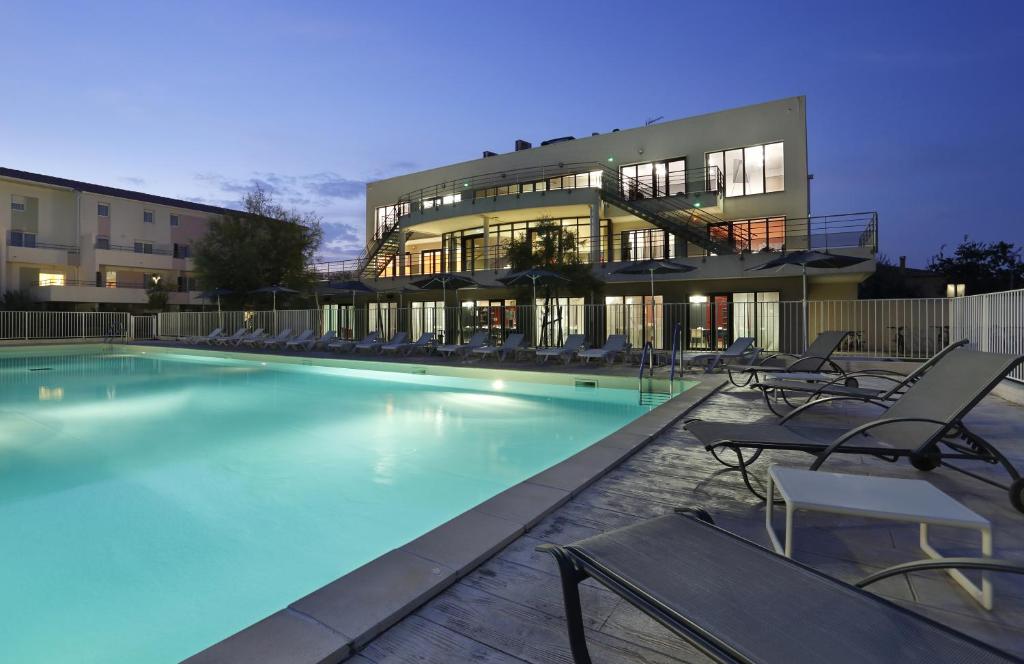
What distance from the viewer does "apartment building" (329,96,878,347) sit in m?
17.5

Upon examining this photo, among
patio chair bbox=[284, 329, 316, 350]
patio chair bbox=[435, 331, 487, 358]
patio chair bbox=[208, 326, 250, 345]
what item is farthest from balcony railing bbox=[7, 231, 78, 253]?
patio chair bbox=[435, 331, 487, 358]

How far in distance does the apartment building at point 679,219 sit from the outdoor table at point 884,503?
43.5 ft

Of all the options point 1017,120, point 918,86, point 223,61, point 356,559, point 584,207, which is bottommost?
point 356,559

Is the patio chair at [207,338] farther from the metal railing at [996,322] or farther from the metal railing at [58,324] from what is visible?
the metal railing at [996,322]

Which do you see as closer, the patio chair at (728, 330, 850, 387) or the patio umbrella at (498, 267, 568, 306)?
the patio chair at (728, 330, 850, 387)

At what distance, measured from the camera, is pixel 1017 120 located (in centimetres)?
7069

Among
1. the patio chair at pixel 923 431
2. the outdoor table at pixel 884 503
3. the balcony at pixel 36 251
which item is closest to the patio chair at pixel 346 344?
the patio chair at pixel 923 431

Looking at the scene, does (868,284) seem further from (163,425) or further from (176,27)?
(176,27)

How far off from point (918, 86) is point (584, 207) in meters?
78.9

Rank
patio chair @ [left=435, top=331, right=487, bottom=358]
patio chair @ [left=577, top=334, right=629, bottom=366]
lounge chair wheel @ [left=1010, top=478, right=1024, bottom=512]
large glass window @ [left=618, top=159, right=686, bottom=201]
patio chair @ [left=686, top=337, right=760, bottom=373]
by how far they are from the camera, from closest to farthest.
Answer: lounge chair wheel @ [left=1010, top=478, right=1024, bottom=512]
patio chair @ [left=686, top=337, right=760, bottom=373]
patio chair @ [left=577, top=334, right=629, bottom=366]
patio chair @ [left=435, top=331, right=487, bottom=358]
large glass window @ [left=618, top=159, right=686, bottom=201]

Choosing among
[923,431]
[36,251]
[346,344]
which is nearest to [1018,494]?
[923,431]

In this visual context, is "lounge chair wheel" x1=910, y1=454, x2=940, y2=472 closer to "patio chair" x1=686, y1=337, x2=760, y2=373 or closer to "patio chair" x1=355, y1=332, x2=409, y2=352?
"patio chair" x1=686, y1=337, x2=760, y2=373

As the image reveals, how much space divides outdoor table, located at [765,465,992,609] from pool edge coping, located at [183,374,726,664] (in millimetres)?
1212

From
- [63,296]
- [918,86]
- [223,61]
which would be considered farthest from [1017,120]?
[63,296]
